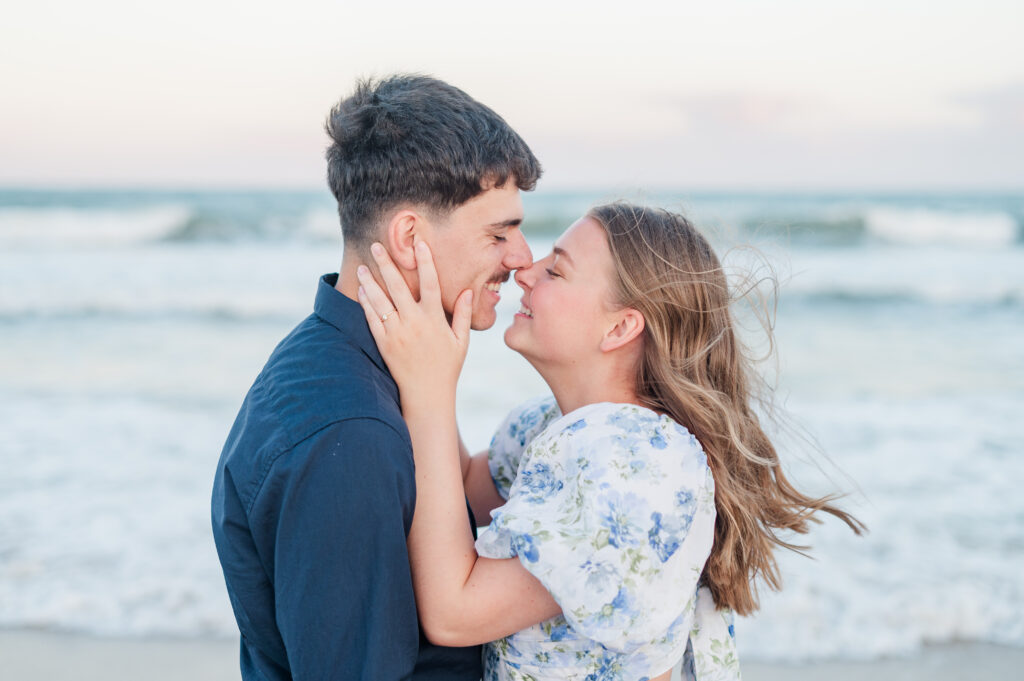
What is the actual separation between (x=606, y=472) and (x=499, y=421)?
5292mm

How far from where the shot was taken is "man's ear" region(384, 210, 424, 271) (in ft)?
6.48

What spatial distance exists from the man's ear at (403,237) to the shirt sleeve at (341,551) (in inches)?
20.1

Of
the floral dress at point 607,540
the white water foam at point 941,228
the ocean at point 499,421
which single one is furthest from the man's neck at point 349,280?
the white water foam at point 941,228

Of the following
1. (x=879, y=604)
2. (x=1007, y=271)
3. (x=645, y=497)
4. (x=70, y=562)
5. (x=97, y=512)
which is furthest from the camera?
(x=1007, y=271)

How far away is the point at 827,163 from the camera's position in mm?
22562

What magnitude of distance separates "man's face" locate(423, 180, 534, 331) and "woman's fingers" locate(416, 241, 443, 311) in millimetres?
62

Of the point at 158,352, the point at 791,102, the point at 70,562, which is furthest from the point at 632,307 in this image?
the point at 791,102

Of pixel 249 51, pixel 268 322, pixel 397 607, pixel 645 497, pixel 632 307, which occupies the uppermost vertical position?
pixel 249 51

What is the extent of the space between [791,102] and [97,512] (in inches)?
727

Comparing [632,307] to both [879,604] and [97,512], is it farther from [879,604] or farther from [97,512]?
[97,512]

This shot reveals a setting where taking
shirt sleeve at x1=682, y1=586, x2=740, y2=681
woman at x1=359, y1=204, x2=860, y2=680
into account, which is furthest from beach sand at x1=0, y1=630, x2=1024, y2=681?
woman at x1=359, y1=204, x2=860, y2=680

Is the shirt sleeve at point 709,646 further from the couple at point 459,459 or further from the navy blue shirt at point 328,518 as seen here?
the navy blue shirt at point 328,518

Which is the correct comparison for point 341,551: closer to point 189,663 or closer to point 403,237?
point 403,237

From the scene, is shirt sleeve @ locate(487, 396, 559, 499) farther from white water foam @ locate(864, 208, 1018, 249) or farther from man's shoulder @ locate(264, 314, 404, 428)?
white water foam @ locate(864, 208, 1018, 249)
